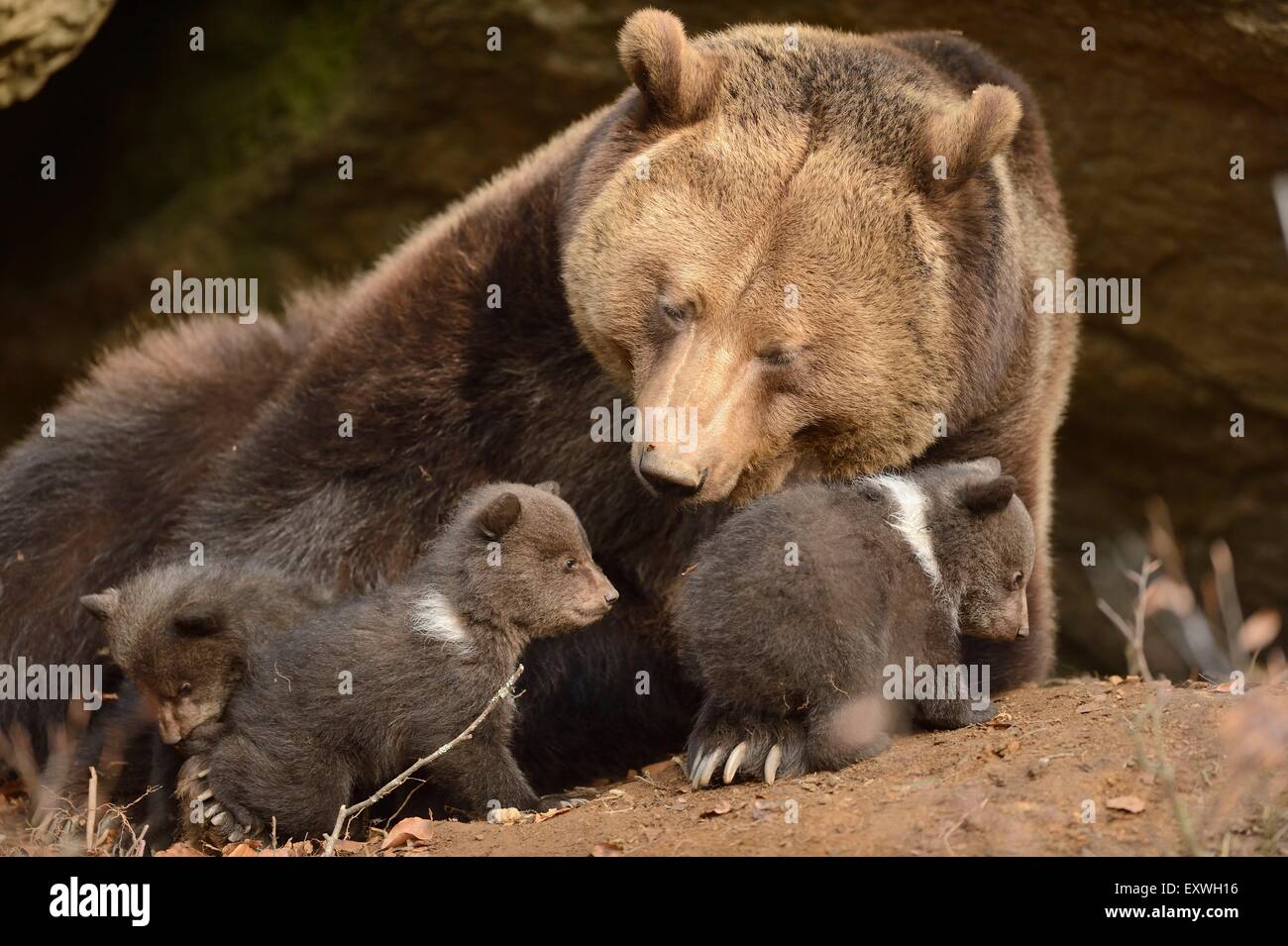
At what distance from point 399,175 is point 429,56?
3.32ft

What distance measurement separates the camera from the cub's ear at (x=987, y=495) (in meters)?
5.26

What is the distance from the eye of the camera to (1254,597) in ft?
32.6

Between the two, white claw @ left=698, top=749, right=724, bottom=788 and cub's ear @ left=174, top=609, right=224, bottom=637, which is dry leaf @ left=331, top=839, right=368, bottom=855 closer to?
cub's ear @ left=174, top=609, right=224, bottom=637

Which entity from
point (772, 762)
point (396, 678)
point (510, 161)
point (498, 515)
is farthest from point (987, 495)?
point (510, 161)

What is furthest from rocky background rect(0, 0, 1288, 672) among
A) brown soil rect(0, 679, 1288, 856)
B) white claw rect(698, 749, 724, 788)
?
white claw rect(698, 749, 724, 788)

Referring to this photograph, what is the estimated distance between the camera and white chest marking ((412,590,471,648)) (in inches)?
207

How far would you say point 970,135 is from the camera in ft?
17.9

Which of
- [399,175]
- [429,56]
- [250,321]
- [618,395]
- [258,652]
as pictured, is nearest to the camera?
[258,652]

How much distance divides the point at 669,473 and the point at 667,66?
1692mm

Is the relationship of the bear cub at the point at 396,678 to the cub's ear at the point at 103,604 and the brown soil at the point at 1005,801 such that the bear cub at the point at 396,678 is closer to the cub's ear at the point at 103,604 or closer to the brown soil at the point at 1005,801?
the cub's ear at the point at 103,604

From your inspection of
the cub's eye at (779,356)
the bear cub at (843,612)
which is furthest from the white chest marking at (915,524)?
the cub's eye at (779,356)

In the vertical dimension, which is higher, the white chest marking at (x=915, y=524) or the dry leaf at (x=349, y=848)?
the white chest marking at (x=915, y=524)

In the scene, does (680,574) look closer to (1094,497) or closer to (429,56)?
(429,56)

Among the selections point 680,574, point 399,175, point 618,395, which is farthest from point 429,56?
point 680,574
